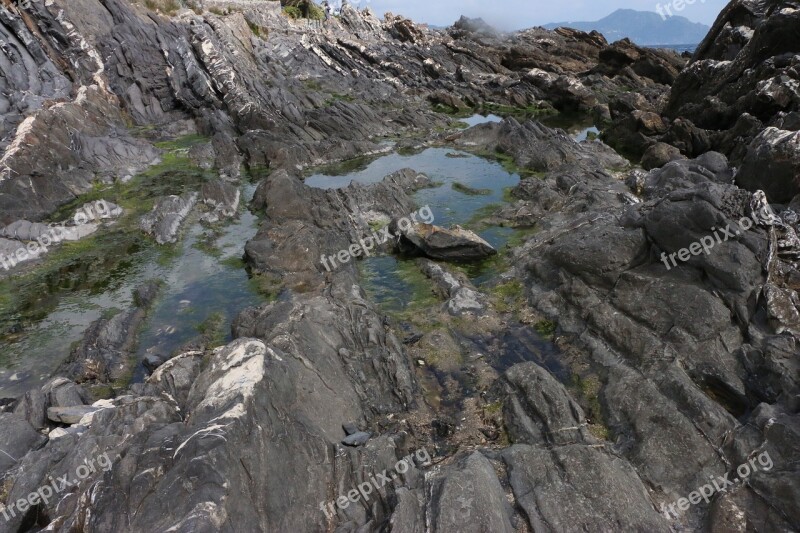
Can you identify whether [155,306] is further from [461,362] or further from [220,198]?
[461,362]

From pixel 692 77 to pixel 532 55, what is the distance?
159 ft

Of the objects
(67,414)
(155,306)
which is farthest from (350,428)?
(155,306)

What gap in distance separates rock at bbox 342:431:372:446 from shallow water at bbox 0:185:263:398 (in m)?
10.7

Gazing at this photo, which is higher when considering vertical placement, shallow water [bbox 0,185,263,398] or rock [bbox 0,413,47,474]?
rock [bbox 0,413,47,474]

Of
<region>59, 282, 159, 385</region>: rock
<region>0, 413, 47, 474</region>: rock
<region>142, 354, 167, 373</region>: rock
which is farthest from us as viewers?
<region>142, 354, 167, 373</region>: rock

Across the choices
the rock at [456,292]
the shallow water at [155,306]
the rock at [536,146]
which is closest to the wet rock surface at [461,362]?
the rock at [456,292]

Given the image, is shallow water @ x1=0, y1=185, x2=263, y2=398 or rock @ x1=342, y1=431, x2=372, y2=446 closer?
rock @ x1=342, y1=431, x2=372, y2=446

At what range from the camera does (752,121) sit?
1454 inches

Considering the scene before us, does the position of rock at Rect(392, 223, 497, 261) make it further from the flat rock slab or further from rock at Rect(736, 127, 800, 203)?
rock at Rect(736, 127, 800, 203)

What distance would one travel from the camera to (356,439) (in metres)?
13.3

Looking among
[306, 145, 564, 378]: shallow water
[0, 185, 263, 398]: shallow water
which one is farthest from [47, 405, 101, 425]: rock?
[306, 145, 564, 378]: shallow water

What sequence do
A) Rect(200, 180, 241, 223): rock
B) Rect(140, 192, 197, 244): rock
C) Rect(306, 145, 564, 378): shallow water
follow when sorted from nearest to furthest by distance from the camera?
1. Rect(306, 145, 564, 378): shallow water
2. Rect(140, 192, 197, 244): rock
3. Rect(200, 180, 241, 223): rock

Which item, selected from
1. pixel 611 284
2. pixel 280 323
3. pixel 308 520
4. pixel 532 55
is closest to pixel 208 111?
pixel 280 323

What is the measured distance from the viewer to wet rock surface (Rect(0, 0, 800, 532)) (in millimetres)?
10789
